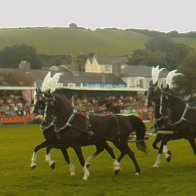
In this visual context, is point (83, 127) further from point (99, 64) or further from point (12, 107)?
point (99, 64)

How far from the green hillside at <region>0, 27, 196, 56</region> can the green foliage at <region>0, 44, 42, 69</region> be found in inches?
797

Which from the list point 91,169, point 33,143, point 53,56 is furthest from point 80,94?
point 53,56

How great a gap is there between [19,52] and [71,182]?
104444 millimetres

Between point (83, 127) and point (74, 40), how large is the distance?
14070 centimetres

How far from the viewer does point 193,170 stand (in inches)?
556

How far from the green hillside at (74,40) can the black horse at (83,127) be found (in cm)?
12533

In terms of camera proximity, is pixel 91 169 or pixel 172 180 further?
pixel 91 169

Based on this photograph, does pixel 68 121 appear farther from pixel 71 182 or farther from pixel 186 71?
pixel 186 71

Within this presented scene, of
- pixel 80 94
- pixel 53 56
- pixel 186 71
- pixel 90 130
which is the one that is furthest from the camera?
pixel 53 56

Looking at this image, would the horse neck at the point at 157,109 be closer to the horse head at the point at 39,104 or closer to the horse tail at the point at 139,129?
the horse tail at the point at 139,129

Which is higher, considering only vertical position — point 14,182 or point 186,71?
Result: point 14,182

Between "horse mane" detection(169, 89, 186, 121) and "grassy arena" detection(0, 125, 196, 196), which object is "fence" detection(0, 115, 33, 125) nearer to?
"grassy arena" detection(0, 125, 196, 196)

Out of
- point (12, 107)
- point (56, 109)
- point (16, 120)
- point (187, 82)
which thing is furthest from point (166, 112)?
point (187, 82)

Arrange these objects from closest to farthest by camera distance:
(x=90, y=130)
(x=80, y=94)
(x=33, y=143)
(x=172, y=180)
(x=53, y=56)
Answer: (x=172, y=180) < (x=90, y=130) < (x=33, y=143) < (x=80, y=94) < (x=53, y=56)
